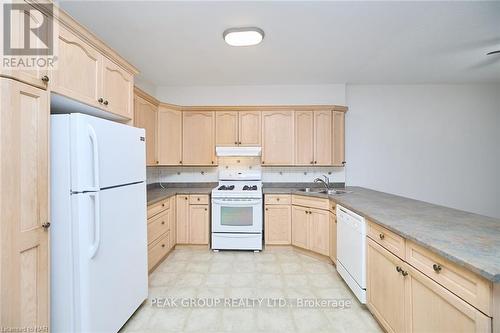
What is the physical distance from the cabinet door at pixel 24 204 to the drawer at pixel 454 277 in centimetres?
210

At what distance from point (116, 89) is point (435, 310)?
103 inches

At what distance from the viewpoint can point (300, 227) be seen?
3.25 metres

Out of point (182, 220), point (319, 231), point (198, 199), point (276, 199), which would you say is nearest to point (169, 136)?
point (198, 199)

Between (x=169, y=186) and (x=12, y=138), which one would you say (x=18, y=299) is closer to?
(x=12, y=138)

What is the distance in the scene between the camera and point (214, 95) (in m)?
3.85

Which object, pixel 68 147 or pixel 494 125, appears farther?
pixel 494 125

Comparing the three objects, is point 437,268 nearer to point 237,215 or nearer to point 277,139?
point 237,215

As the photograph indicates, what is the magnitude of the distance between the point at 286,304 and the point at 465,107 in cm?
430

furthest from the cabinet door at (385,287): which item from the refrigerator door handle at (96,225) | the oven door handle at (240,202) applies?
the refrigerator door handle at (96,225)


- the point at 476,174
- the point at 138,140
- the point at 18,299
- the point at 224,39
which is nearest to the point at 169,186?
the point at 138,140

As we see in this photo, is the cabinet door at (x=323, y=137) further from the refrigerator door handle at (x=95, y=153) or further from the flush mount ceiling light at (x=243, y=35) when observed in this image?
the refrigerator door handle at (x=95, y=153)

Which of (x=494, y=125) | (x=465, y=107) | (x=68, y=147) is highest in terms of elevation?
(x=465, y=107)

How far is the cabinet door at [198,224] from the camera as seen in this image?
3.38 metres

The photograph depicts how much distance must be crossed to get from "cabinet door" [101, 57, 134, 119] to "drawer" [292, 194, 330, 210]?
2.35 meters
